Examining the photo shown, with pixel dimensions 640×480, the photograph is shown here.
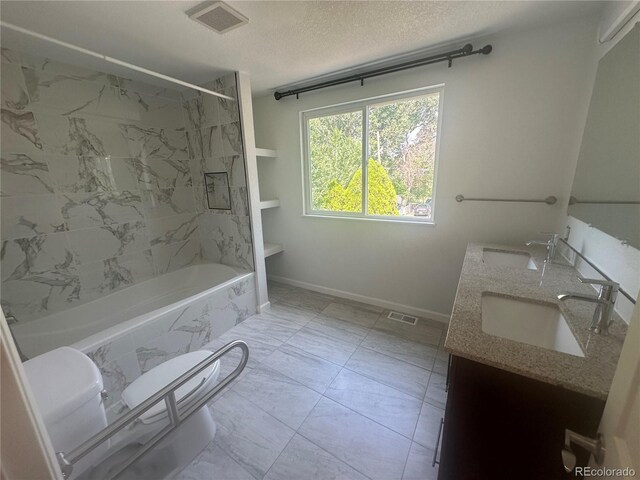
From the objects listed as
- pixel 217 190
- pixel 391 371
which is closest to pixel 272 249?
pixel 217 190

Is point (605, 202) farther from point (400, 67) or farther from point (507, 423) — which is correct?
point (400, 67)

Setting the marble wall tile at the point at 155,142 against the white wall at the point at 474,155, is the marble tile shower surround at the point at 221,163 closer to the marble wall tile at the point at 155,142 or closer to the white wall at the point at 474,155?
the marble wall tile at the point at 155,142

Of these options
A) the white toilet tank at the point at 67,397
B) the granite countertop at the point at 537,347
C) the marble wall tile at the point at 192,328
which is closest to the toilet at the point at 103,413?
the white toilet tank at the point at 67,397

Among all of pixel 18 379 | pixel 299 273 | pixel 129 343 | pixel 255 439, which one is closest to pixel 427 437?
pixel 255 439

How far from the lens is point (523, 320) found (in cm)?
120

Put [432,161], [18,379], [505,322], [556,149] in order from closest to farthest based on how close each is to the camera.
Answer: [18,379], [505,322], [556,149], [432,161]

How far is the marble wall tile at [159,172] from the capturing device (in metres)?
2.51

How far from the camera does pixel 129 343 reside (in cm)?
170

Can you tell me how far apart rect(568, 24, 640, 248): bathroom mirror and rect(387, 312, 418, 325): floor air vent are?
1481mm

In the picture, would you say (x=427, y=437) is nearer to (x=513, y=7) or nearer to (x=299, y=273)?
(x=299, y=273)

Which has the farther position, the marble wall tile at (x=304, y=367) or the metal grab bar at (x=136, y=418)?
the marble wall tile at (x=304, y=367)

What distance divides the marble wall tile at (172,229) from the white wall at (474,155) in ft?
4.13

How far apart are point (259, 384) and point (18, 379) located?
1596 millimetres

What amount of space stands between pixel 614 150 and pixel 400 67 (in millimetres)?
1525
